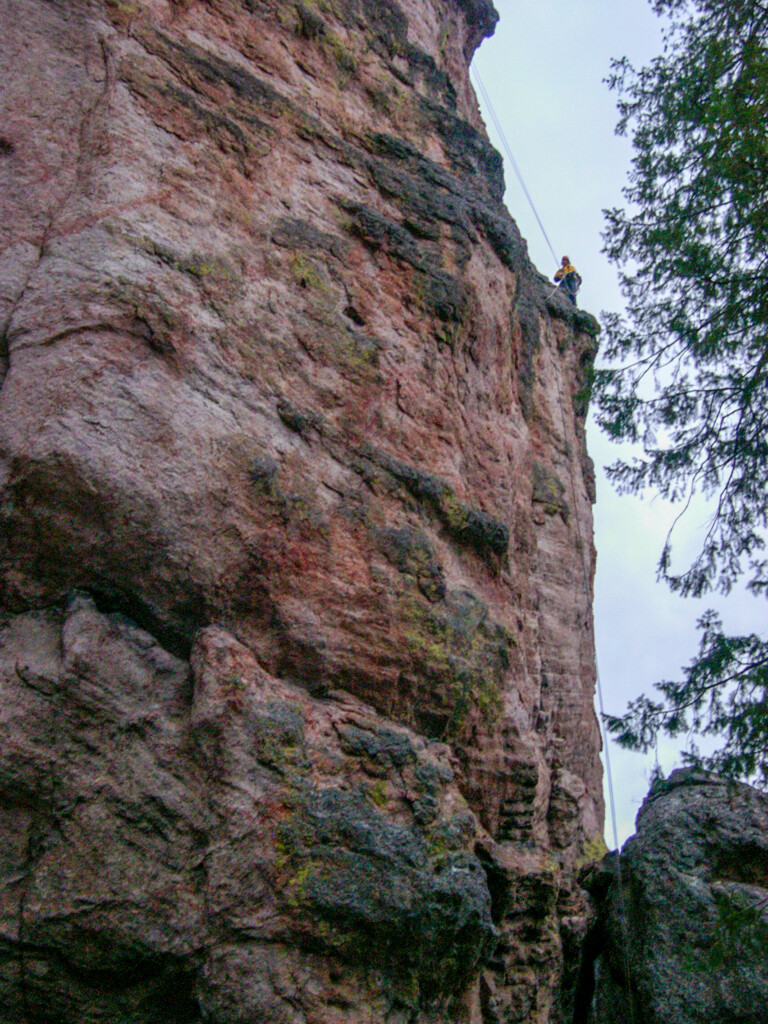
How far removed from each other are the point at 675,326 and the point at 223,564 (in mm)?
5932

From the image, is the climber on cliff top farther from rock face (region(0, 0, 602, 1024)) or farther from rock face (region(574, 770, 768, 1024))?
rock face (region(574, 770, 768, 1024))

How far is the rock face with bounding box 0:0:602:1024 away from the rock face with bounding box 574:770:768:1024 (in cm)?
50

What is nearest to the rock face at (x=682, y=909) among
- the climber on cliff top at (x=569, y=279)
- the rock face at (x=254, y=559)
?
the rock face at (x=254, y=559)

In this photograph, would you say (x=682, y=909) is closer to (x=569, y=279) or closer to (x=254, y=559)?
(x=254, y=559)

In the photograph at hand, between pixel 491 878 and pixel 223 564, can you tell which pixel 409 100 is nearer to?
pixel 223 564

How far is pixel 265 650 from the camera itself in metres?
6.20

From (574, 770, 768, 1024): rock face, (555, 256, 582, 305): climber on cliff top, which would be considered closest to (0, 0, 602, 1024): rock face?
(574, 770, 768, 1024): rock face

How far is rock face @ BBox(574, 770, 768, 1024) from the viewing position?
7.31m

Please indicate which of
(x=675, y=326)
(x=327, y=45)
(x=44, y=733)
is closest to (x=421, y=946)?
(x=44, y=733)

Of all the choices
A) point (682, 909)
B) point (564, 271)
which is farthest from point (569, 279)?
point (682, 909)

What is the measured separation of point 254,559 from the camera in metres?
6.28

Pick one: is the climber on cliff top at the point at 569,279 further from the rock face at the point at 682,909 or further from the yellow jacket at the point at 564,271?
the rock face at the point at 682,909

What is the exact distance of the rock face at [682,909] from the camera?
24.0 ft

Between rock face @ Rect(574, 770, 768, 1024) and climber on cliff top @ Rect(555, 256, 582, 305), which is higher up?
climber on cliff top @ Rect(555, 256, 582, 305)
